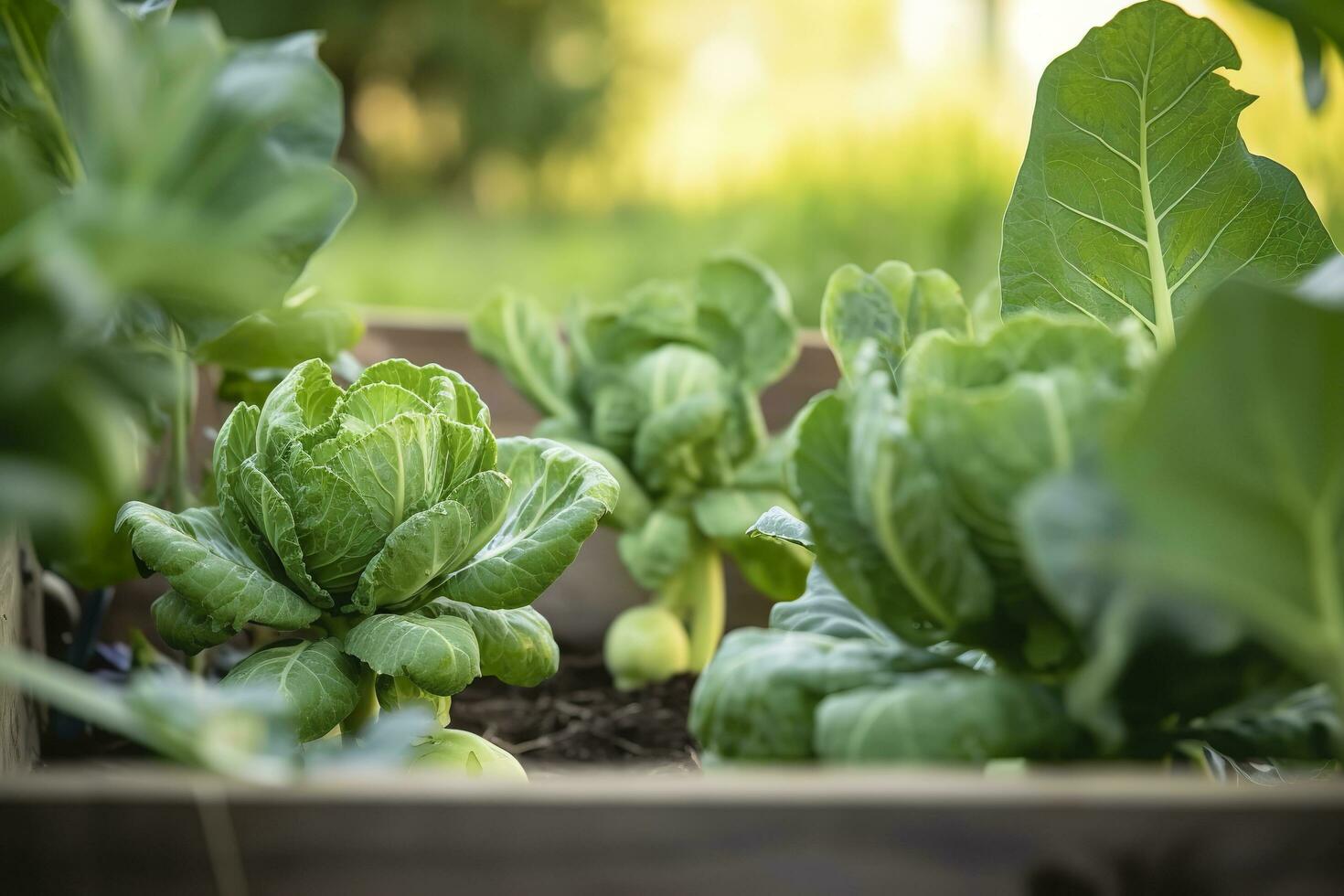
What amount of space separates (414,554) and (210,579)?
0.10 m

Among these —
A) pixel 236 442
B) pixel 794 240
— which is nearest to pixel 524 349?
pixel 236 442

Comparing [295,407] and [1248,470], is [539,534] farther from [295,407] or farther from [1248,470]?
[1248,470]

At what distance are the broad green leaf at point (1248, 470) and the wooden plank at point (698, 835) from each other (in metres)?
0.06

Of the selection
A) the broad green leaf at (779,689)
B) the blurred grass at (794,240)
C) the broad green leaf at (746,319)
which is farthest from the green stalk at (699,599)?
the blurred grass at (794,240)

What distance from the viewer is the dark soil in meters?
0.87

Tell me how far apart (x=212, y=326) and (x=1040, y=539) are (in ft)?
1.65

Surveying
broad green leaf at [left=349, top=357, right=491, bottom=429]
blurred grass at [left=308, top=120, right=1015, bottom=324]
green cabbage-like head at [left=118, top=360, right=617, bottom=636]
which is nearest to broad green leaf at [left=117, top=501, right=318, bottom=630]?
green cabbage-like head at [left=118, top=360, right=617, bottom=636]

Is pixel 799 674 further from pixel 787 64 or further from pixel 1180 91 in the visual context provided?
pixel 787 64

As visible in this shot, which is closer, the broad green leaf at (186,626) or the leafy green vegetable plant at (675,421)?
the broad green leaf at (186,626)

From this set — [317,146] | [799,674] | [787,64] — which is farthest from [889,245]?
[799,674]

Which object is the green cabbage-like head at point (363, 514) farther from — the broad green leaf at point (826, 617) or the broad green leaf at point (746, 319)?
the broad green leaf at point (746, 319)

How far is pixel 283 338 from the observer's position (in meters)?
0.84

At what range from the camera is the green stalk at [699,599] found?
100 cm

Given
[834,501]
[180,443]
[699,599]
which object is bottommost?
[699,599]
